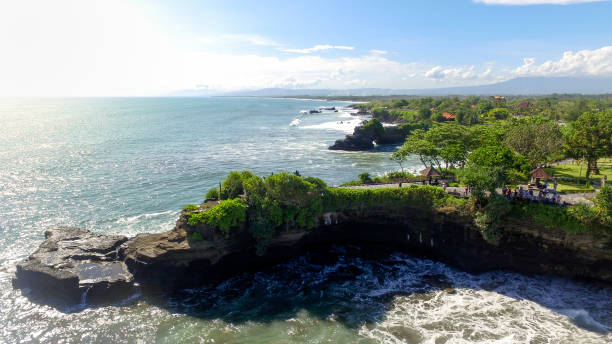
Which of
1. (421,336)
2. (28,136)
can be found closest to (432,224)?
(421,336)

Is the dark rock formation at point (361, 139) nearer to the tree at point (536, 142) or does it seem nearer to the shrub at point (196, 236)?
the tree at point (536, 142)

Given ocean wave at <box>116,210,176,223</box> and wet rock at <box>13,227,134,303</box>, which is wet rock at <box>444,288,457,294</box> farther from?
ocean wave at <box>116,210,176,223</box>

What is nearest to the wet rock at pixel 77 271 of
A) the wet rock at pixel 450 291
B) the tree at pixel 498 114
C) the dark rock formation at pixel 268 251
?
the dark rock formation at pixel 268 251

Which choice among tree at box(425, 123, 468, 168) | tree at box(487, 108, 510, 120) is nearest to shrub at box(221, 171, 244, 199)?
tree at box(425, 123, 468, 168)

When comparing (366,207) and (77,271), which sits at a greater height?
(366,207)

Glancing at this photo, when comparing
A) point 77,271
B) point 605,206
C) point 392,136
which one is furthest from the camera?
point 392,136

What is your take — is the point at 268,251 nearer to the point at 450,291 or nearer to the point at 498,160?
the point at 450,291

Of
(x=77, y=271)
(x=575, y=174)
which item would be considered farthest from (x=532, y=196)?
(x=77, y=271)
